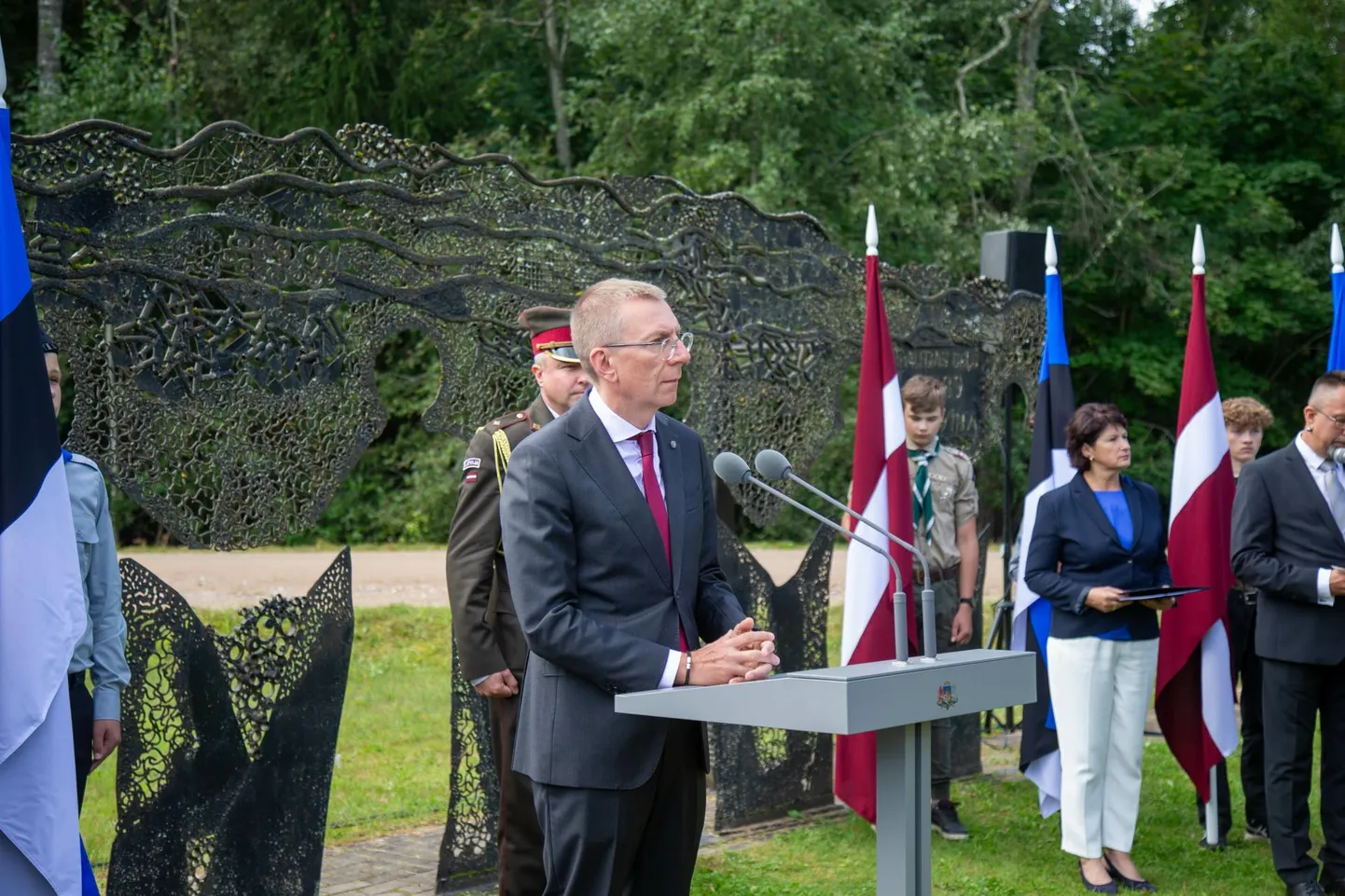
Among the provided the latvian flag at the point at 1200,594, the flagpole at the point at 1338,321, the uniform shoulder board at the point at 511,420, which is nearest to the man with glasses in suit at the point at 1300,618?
the latvian flag at the point at 1200,594

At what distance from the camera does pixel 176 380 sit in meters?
4.44

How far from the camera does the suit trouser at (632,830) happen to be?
2.93 m

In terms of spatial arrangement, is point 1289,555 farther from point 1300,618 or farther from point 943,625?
point 943,625

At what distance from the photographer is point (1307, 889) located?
5191mm

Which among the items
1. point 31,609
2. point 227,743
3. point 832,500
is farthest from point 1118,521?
point 31,609

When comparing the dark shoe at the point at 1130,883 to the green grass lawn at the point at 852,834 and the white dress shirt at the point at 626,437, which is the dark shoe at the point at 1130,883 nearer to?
the green grass lawn at the point at 852,834

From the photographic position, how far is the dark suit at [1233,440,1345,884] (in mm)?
5211

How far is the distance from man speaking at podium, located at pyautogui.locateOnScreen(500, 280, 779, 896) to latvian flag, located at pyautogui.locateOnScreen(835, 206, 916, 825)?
2.83 metres

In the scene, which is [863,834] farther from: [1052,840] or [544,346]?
[544,346]

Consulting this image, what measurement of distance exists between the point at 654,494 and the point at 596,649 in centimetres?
40

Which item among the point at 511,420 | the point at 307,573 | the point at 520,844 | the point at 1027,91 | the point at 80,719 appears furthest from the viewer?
the point at 1027,91

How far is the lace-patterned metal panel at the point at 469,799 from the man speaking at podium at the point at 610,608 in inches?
88.2

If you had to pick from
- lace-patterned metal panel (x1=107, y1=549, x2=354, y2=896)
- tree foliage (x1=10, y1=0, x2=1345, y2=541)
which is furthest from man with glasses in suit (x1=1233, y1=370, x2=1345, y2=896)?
tree foliage (x1=10, y1=0, x2=1345, y2=541)

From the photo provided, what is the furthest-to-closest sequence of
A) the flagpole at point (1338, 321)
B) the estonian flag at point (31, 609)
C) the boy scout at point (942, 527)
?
the flagpole at point (1338, 321), the boy scout at point (942, 527), the estonian flag at point (31, 609)
